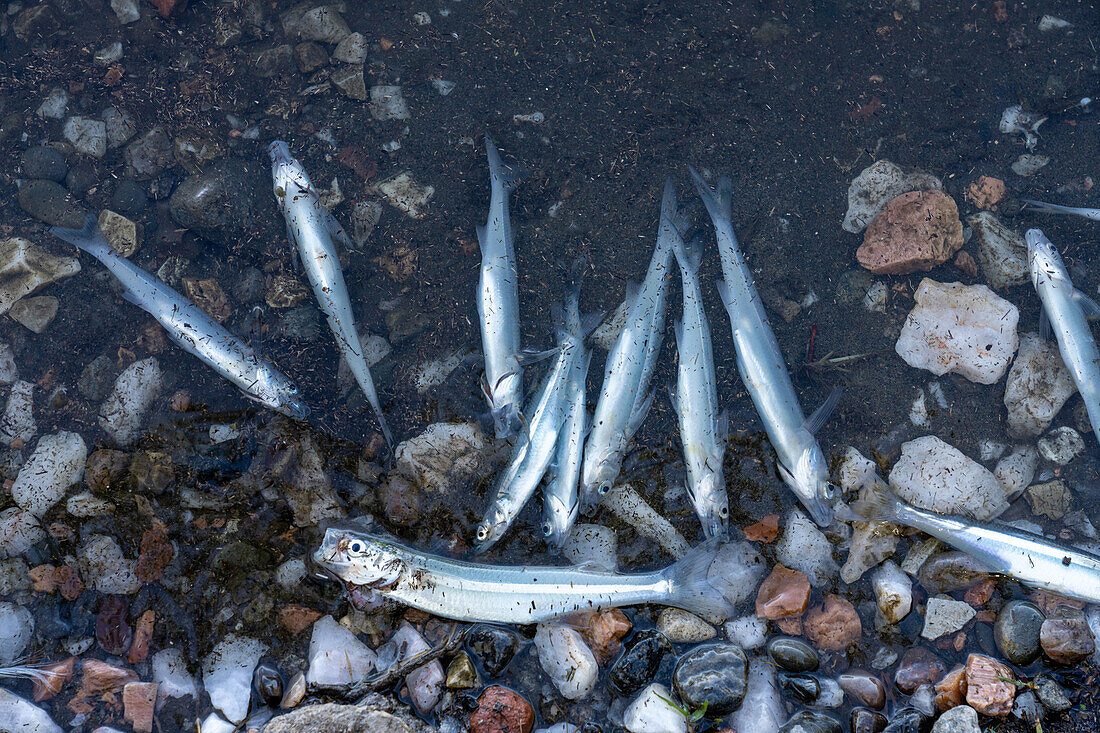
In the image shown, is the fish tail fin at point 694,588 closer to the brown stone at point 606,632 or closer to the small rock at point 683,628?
the small rock at point 683,628

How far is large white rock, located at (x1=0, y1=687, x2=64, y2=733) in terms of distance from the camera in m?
4.31

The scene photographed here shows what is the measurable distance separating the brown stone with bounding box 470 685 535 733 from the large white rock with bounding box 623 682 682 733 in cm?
75

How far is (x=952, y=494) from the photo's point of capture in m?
4.66

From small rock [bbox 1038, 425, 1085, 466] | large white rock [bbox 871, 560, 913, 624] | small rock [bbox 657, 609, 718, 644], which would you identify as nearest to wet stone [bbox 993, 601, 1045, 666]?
large white rock [bbox 871, 560, 913, 624]

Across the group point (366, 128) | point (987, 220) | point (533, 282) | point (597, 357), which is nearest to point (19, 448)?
point (366, 128)

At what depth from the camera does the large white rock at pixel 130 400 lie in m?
4.87

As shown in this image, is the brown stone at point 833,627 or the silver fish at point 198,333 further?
the silver fish at point 198,333

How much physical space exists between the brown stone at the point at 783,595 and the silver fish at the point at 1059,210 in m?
3.69

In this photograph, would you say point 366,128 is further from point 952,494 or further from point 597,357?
point 952,494

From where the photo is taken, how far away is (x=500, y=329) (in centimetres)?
459

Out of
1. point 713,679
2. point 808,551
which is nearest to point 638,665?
point 713,679

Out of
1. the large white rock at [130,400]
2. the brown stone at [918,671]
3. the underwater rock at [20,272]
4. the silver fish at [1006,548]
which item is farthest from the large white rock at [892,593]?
the underwater rock at [20,272]

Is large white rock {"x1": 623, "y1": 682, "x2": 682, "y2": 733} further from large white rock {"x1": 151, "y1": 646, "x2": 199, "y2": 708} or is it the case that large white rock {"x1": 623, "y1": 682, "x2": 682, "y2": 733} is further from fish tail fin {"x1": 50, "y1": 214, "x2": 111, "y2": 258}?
fish tail fin {"x1": 50, "y1": 214, "x2": 111, "y2": 258}

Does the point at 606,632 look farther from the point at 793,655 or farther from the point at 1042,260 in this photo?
the point at 1042,260
